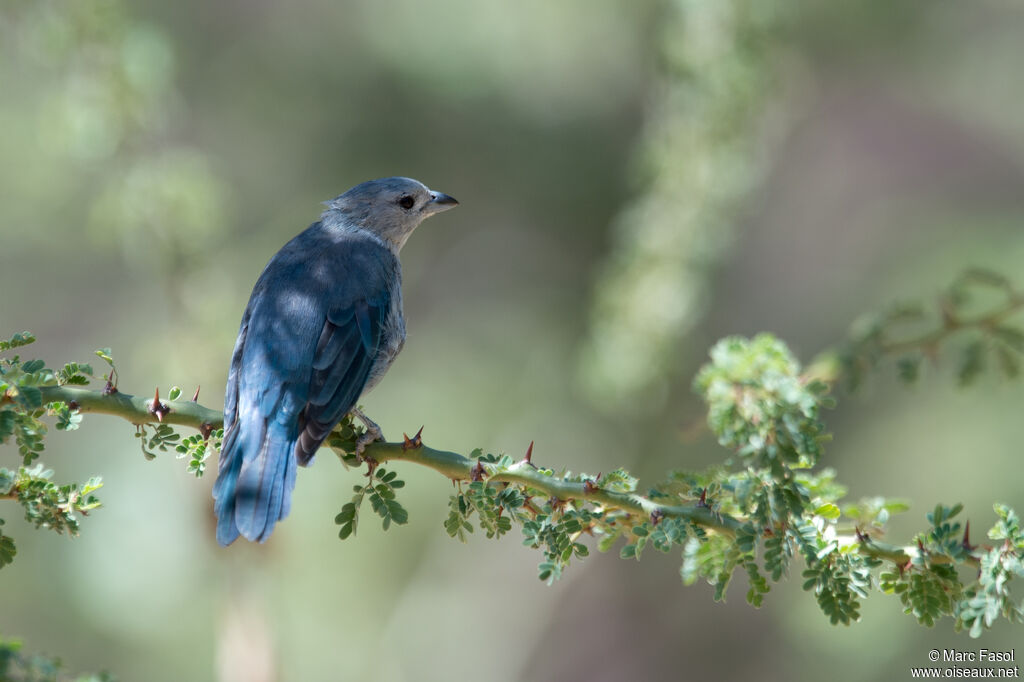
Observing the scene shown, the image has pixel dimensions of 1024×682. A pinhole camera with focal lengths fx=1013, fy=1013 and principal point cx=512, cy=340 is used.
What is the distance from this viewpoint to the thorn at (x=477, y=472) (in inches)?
96.3

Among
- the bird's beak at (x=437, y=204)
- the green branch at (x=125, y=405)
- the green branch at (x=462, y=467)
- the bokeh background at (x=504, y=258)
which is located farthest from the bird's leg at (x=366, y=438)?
the bird's beak at (x=437, y=204)

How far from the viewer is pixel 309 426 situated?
3.46 meters

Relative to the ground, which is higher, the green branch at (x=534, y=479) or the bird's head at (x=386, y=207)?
the bird's head at (x=386, y=207)

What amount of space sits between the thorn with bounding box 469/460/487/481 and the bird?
2.32ft

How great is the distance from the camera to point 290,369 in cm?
369

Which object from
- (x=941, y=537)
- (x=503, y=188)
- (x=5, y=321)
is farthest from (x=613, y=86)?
(x=941, y=537)

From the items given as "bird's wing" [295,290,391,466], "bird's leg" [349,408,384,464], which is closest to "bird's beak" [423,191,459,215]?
"bird's wing" [295,290,391,466]

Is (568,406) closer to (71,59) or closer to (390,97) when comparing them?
(390,97)

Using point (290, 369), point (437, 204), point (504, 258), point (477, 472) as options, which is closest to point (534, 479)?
point (477, 472)

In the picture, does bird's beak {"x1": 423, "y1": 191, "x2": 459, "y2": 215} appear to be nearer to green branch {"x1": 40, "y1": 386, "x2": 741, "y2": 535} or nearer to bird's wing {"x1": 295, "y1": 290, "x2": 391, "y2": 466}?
bird's wing {"x1": 295, "y1": 290, "x2": 391, "y2": 466}

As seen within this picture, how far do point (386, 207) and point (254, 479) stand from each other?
7.73ft

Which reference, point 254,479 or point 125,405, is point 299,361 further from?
point 125,405

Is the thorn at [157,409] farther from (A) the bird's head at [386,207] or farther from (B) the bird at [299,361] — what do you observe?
(A) the bird's head at [386,207]

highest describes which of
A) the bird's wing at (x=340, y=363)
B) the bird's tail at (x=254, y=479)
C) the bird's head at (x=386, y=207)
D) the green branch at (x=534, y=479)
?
the bird's head at (x=386, y=207)
